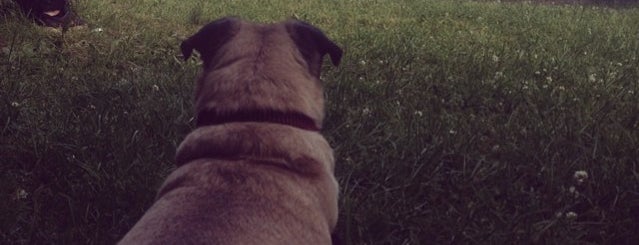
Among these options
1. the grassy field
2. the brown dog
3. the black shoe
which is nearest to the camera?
the brown dog

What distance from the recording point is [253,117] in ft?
9.93

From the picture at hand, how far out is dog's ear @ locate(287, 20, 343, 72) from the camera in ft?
11.2

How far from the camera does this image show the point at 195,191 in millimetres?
2600

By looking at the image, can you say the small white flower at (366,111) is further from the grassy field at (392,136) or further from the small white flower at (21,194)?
the small white flower at (21,194)

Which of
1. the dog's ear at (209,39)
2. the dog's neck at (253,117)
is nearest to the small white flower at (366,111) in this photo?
the dog's ear at (209,39)

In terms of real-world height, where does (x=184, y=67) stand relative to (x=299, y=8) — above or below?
above

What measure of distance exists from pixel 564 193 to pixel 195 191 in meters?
2.42

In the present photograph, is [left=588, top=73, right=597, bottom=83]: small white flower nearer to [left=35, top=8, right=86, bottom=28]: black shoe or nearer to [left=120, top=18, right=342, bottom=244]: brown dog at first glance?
[left=120, top=18, right=342, bottom=244]: brown dog

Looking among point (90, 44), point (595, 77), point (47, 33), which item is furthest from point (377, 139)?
point (47, 33)

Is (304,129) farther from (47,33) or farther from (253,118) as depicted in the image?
(47,33)

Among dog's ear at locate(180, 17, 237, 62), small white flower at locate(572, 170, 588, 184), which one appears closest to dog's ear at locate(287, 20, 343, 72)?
dog's ear at locate(180, 17, 237, 62)

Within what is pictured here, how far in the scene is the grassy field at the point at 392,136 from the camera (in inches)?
152

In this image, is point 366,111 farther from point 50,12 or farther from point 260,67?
point 50,12

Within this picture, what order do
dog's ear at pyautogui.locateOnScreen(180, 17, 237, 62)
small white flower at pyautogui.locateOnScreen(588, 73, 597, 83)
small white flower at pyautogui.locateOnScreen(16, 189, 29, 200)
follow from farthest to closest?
small white flower at pyautogui.locateOnScreen(588, 73, 597, 83)
small white flower at pyautogui.locateOnScreen(16, 189, 29, 200)
dog's ear at pyautogui.locateOnScreen(180, 17, 237, 62)
